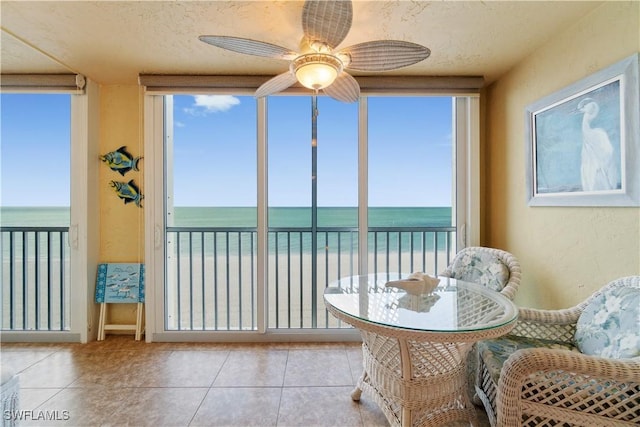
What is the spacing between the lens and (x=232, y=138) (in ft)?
12.7

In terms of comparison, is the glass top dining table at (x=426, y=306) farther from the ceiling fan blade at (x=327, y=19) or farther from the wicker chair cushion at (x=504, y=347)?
the ceiling fan blade at (x=327, y=19)

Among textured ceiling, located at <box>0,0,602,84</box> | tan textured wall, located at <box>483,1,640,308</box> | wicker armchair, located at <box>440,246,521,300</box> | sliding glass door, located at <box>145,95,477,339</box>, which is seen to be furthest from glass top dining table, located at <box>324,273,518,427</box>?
textured ceiling, located at <box>0,0,602,84</box>

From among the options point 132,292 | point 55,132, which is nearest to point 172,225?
point 132,292

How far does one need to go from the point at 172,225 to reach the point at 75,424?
152 centimetres

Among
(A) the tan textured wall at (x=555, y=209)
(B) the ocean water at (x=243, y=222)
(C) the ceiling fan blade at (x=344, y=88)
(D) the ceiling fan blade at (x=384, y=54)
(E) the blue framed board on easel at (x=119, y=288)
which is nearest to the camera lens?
(D) the ceiling fan blade at (x=384, y=54)

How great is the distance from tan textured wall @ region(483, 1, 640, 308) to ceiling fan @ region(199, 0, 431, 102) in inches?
44.2

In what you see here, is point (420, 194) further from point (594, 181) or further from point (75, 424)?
point (75, 424)

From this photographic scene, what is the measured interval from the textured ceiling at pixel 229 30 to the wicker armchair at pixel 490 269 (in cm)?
153

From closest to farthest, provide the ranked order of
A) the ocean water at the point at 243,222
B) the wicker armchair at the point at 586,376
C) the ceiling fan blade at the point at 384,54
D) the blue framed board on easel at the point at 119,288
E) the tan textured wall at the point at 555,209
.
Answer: the wicker armchair at the point at 586,376 < the ceiling fan blade at the point at 384,54 < the tan textured wall at the point at 555,209 < the blue framed board on easel at the point at 119,288 < the ocean water at the point at 243,222

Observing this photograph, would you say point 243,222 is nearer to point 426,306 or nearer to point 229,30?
point 229,30

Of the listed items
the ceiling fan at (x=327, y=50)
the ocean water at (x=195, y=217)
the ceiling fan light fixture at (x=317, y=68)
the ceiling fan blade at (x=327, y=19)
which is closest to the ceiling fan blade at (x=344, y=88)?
the ceiling fan at (x=327, y=50)

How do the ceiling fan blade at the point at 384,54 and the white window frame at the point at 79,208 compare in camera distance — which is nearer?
the ceiling fan blade at the point at 384,54

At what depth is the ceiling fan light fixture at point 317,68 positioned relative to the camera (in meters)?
1.34

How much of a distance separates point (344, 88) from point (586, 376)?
1.81 m
